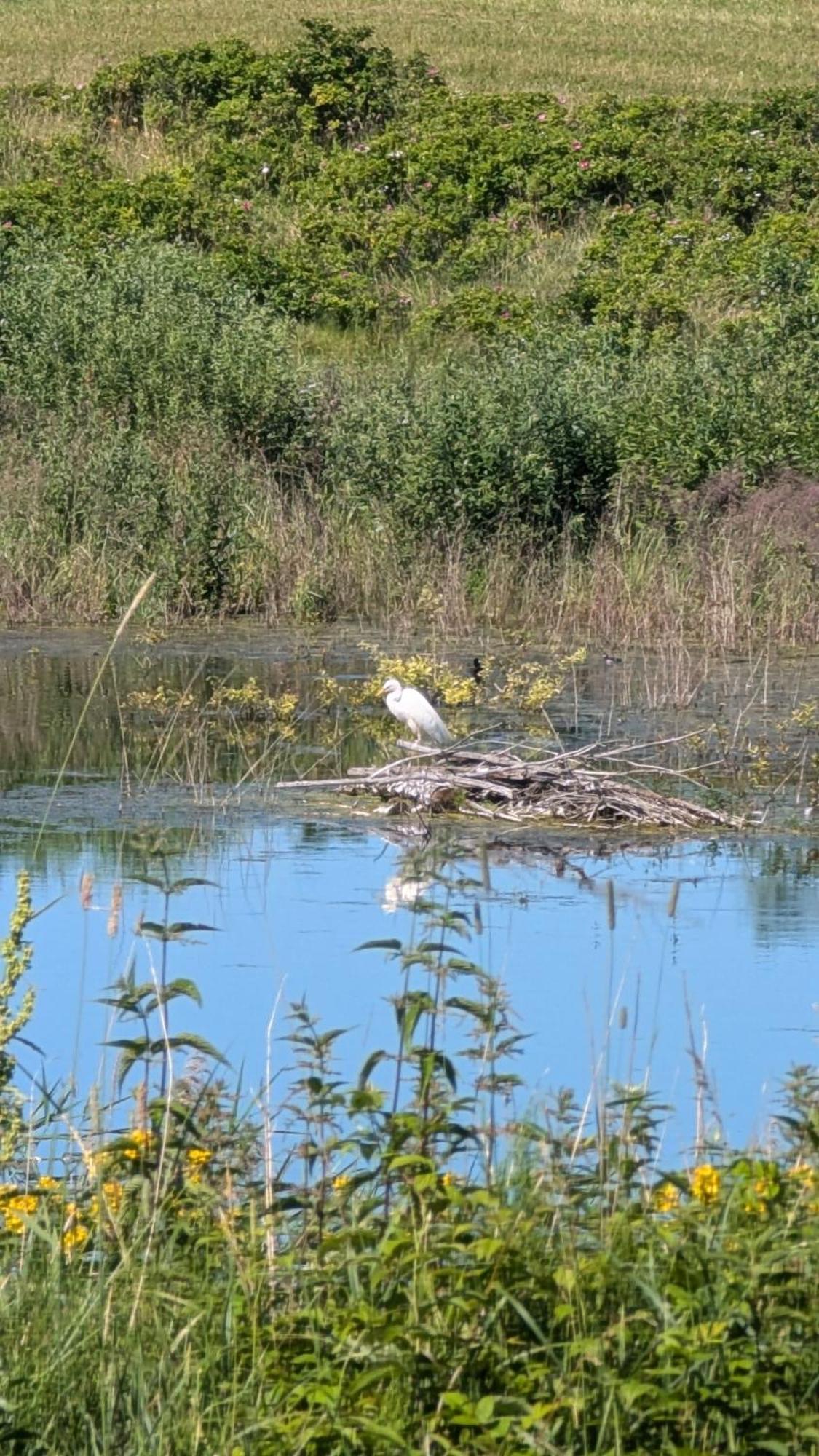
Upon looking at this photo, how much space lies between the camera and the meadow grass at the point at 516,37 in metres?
32.9

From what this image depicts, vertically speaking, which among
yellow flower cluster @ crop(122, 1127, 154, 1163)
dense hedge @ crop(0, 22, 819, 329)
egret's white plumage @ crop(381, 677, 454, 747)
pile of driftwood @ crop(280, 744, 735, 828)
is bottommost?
yellow flower cluster @ crop(122, 1127, 154, 1163)

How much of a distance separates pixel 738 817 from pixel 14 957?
5.93 m

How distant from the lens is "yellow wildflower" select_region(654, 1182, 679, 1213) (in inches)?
172

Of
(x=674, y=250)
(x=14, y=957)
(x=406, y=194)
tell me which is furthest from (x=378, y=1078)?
(x=406, y=194)

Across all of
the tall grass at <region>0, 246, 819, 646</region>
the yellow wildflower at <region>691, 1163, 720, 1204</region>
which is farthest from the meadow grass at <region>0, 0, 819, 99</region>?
the yellow wildflower at <region>691, 1163, 720, 1204</region>

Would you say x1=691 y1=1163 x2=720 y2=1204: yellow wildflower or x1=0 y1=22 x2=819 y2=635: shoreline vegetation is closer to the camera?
x1=691 y1=1163 x2=720 y2=1204: yellow wildflower

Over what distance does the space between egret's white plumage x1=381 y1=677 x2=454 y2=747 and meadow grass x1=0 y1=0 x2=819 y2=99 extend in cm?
2218

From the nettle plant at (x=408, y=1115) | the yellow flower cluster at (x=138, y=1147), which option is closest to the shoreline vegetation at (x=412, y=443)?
the nettle plant at (x=408, y=1115)

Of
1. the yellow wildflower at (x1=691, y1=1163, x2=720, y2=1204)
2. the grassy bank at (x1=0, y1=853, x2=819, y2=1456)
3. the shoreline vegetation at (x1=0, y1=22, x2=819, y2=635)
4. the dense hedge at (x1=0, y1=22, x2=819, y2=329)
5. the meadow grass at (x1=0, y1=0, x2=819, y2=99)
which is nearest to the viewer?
the grassy bank at (x1=0, y1=853, x2=819, y2=1456)

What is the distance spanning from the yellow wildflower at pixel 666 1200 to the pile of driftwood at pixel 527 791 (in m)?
5.68

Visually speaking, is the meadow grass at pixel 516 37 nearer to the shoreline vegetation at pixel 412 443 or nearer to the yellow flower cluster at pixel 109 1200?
the shoreline vegetation at pixel 412 443

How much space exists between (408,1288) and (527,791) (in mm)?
6428

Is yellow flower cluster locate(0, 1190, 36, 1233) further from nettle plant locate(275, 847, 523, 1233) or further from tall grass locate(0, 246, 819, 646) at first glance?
tall grass locate(0, 246, 819, 646)

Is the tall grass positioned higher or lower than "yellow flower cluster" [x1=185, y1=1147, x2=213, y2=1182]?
higher
